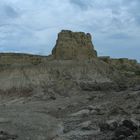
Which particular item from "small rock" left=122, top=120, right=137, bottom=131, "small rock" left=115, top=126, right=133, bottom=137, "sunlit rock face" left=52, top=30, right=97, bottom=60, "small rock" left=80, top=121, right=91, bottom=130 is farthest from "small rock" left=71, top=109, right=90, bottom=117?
"sunlit rock face" left=52, top=30, right=97, bottom=60

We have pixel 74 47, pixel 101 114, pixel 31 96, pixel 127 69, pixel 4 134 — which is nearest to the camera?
pixel 4 134

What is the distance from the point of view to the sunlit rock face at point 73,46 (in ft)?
273

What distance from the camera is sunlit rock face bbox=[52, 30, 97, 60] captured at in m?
83.2

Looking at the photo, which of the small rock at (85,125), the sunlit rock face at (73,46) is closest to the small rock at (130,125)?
the small rock at (85,125)

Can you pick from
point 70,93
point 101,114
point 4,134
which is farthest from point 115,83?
point 4,134

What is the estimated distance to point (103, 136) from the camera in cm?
2570

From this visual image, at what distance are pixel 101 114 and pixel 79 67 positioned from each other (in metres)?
37.0

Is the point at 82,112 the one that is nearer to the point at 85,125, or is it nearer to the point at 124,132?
the point at 85,125

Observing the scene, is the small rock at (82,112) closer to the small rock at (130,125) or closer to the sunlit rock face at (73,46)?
the small rock at (130,125)

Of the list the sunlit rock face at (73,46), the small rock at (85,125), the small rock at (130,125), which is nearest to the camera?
the small rock at (130,125)

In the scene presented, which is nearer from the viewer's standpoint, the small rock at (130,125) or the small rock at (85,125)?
the small rock at (130,125)

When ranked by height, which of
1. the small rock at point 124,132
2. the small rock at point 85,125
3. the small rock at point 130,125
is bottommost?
the small rock at point 85,125

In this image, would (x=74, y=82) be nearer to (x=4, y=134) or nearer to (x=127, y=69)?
(x=127, y=69)

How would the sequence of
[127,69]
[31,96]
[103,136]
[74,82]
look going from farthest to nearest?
[127,69] → [74,82] → [31,96] → [103,136]
